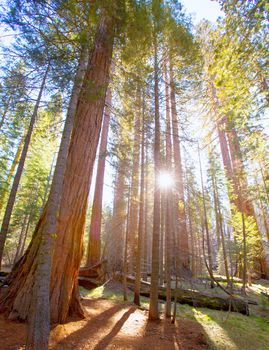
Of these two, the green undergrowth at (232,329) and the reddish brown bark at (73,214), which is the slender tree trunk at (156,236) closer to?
the green undergrowth at (232,329)

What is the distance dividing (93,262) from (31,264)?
19.0ft

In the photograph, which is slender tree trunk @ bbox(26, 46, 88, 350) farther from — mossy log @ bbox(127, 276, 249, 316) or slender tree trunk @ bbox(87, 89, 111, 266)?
slender tree trunk @ bbox(87, 89, 111, 266)

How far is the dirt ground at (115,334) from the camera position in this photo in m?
3.14

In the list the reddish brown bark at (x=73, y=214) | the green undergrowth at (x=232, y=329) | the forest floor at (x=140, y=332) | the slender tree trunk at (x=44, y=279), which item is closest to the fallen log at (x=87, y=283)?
the forest floor at (x=140, y=332)

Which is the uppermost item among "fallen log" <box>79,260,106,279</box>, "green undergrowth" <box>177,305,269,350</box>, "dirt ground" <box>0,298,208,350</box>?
"fallen log" <box>79,260,106,279</box>

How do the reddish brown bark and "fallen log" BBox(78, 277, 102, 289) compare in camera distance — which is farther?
"fallen log" BBox(78, 277, 102, 289)

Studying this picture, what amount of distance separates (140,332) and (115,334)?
0.52m

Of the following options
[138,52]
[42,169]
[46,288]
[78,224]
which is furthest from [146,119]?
[42,169]

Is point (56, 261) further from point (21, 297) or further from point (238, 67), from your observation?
point (238, 67)

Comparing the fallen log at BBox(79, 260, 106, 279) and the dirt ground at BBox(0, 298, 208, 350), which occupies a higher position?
the fallen log at BBox(79, 260, 106, 279)

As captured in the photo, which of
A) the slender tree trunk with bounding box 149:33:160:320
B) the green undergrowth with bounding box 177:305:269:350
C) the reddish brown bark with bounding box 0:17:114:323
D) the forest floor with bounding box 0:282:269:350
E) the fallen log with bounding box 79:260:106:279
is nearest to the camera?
the forest floor with bounding box 0:282:269:350

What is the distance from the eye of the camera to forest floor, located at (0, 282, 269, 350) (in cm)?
325

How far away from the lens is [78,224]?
4.52 metres

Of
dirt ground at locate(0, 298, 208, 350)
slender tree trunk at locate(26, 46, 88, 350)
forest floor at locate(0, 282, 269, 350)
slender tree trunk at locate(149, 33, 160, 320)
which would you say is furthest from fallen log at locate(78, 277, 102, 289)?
slender tree trunk at locate(26, 46, 88, 350)
